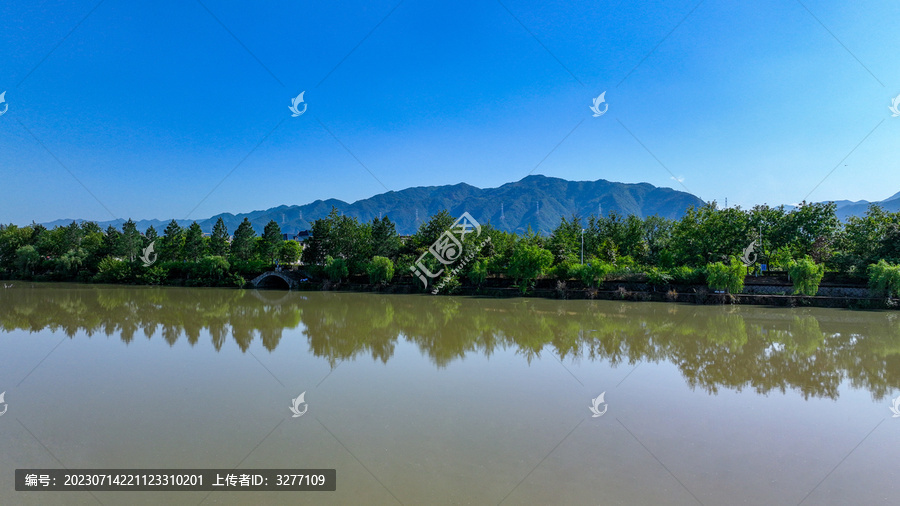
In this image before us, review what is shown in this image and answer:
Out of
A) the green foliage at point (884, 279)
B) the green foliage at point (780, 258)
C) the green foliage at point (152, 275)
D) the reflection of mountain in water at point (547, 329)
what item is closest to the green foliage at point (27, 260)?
the green foliage at point (152, 275)

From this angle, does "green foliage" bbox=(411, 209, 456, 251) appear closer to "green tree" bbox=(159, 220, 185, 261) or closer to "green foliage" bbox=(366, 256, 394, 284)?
"green foliage" bbox=(366, 256, 394, 284)

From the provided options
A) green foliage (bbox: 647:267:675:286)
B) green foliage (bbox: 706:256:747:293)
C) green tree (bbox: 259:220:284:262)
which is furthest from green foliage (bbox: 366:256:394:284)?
green foliage (bbox: 706:256:747:293)

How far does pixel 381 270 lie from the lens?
27.8 m

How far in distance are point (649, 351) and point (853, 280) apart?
16351mm

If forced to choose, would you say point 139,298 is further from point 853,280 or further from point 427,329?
point 853,280

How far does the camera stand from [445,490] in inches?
183

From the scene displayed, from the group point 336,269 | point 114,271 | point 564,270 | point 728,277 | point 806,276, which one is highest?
point 114,271

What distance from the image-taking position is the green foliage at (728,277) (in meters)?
21.2

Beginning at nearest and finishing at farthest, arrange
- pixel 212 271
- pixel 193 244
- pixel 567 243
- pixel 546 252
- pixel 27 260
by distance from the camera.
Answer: pixel 546 252 → pixel 567 243 → pixel 212 271 → pixel 27 260 → pixel 193 244

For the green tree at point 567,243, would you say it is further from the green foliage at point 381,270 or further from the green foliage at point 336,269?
the green foliage at point 336,269

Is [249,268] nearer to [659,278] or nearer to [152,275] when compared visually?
[152,275]

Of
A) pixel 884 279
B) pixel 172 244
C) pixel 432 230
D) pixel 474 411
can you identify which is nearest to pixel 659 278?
pixel 884 279

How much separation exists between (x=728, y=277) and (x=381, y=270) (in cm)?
1853

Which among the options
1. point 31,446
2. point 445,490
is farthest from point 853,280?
point 31,446
